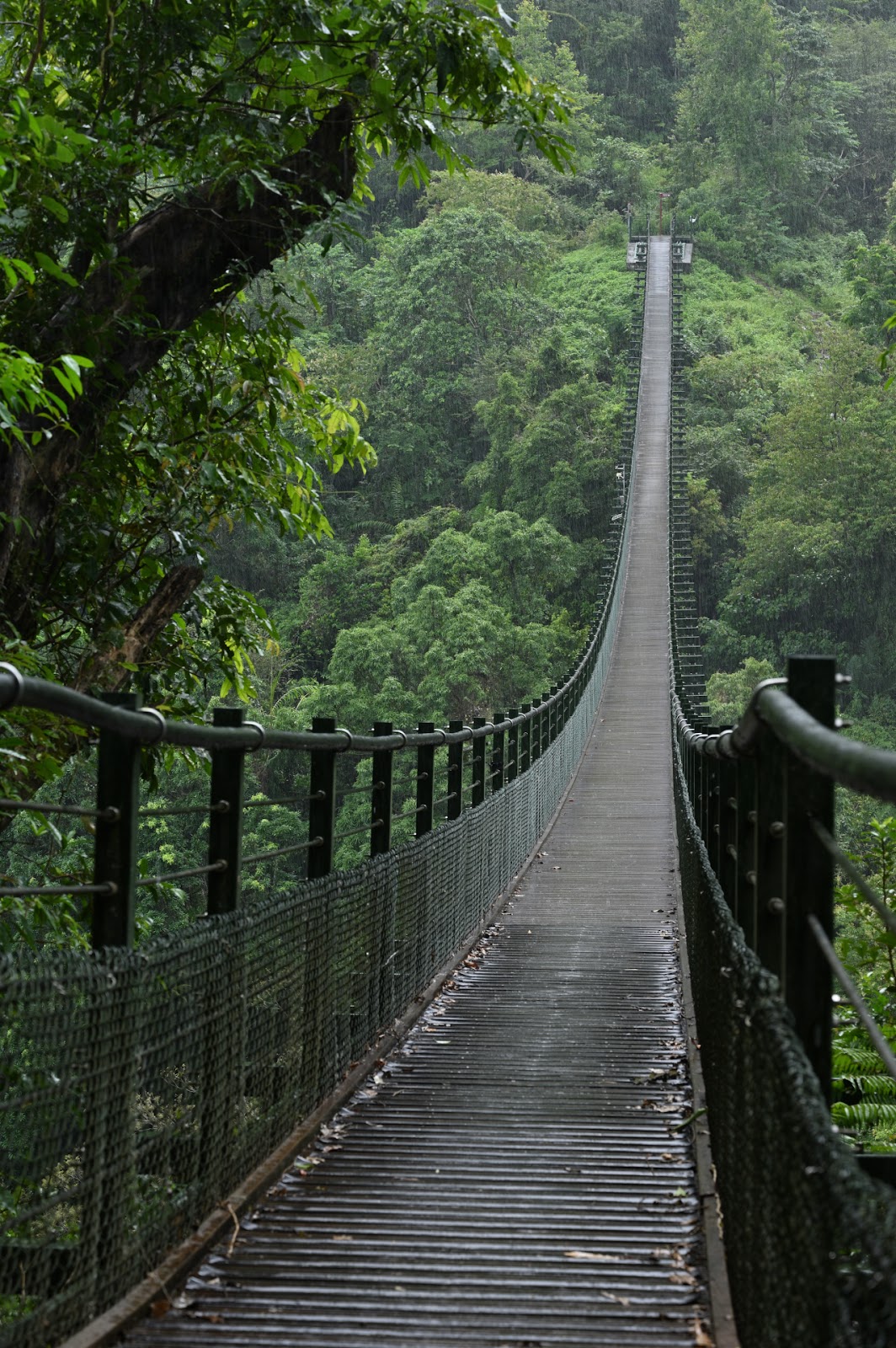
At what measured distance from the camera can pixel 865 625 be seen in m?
37.3

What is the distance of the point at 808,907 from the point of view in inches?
77.4

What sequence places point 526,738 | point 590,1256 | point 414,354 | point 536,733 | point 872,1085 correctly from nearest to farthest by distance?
1. point 590,1256
2. point 872,1085
3. point 526,738
4. point 536,733
5. point 414,354

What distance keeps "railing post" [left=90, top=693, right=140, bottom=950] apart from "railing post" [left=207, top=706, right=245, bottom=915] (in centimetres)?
53

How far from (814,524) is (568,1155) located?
111 feet

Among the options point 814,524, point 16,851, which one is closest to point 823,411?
point 814,524

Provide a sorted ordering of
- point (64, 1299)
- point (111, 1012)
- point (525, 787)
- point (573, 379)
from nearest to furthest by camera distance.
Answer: point (64, 1299), point (111, 1012), point (525, 787), point (573, 379)

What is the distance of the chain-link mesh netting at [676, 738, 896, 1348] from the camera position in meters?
1.29

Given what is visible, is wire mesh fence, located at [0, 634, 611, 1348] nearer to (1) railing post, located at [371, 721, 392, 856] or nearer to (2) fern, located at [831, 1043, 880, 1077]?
(1) railing post, located at [371, 721, 392, 856]

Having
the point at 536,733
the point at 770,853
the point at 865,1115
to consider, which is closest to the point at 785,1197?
the point at 770,853

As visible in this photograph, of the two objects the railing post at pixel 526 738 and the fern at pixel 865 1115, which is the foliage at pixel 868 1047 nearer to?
the fern at pixel 865 1115

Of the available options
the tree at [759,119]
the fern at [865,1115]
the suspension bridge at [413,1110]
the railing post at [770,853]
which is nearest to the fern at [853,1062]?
the fern at [865,1115]

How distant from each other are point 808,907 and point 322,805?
6.97ft

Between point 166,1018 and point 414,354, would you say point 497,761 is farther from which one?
point 414,354

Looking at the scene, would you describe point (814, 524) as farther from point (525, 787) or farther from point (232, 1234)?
point (232, 1234)
